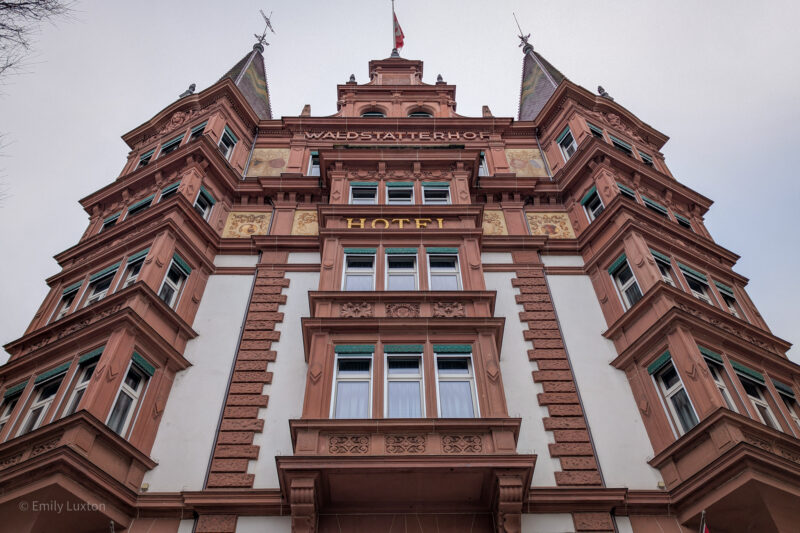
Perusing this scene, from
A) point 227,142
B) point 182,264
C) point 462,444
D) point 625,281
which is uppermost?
point 227,142

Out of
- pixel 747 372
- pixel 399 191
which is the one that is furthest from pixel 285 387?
pixel 747 372

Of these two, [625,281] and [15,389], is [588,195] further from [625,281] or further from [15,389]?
[15,389]

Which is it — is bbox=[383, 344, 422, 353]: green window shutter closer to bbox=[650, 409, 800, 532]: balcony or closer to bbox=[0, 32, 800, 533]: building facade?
bbox=[0, 32, 800, 533]: building facade

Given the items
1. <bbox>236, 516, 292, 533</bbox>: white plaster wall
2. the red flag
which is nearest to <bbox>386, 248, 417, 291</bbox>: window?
<bbox>236, 516, 292, 533</bbox>: white plaster wall

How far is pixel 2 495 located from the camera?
14070 millimetres

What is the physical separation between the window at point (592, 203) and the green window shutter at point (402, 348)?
988 cm

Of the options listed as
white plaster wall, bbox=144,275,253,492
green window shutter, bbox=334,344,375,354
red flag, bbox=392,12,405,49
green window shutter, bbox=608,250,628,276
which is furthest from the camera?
red flag, bbox=392,12,405,49

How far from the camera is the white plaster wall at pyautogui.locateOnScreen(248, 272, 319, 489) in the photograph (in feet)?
53.6

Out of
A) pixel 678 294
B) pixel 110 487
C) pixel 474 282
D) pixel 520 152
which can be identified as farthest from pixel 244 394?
pixel 520 152

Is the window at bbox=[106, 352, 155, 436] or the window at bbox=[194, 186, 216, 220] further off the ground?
the window at bbox=[194, 186, 216, 220]

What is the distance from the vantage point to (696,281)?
21703 mm

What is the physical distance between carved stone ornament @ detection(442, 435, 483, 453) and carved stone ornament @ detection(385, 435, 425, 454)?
534 millimetres

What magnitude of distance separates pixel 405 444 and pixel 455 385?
2485 mm

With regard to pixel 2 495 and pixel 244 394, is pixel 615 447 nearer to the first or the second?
pixel 244 394
